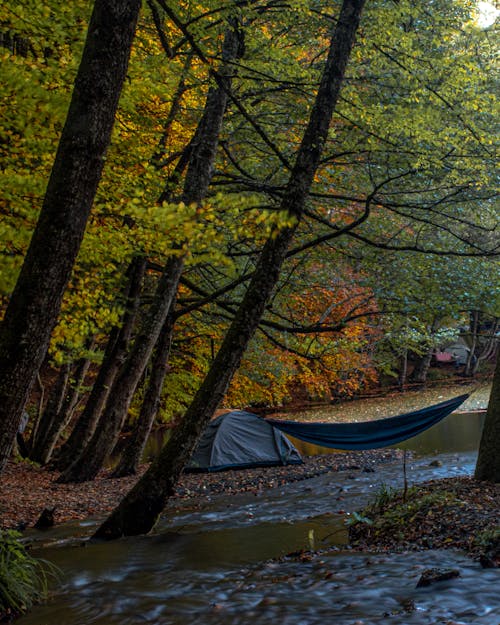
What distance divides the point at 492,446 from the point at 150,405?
579 cm

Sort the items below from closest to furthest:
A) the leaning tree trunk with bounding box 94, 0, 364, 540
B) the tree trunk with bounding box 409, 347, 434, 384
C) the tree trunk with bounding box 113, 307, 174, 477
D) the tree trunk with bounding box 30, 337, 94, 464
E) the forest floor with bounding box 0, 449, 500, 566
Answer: the forest floor with bounding box 0, 449, 500, 566, the leaning tree trunk with bounding box 94, 0, 364, 540, the tree trunk with bounding box 113, 307, 174, 477, the tree trunk with bounding box 30, 337, 94, 464, the tree trunk with bounding box 409, 347, 434, 384

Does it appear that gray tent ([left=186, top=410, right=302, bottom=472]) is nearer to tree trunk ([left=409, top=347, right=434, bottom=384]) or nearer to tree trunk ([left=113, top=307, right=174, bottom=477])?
tree trunk ([left=113, top=307, right=174, bottom=477])

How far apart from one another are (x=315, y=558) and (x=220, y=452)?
8273mm

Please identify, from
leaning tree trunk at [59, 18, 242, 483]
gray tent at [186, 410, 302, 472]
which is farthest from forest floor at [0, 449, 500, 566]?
leaning tree trunk at [59, 18, 242, 483]

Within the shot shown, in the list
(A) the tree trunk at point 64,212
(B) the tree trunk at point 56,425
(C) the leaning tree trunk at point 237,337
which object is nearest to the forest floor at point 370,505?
(B) the tree trunk at point 56,425

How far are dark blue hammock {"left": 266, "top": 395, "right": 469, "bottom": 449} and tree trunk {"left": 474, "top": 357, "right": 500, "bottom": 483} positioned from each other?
435cm

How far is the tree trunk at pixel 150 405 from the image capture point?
35.8 feet

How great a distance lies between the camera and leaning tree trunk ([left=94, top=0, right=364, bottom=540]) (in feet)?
20.7

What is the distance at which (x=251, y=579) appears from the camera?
16.9 ft

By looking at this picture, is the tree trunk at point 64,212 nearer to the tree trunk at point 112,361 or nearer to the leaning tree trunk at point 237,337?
the leaning tree trunk at point 237,337

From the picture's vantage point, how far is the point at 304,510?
866 cm

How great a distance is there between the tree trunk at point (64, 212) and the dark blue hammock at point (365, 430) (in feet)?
28.5

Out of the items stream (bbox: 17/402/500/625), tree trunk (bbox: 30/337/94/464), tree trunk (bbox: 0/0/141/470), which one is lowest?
tree trunk (bbox: 30/337/94/464)

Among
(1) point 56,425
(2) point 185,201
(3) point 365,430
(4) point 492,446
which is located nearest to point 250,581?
(4) point 492,446
